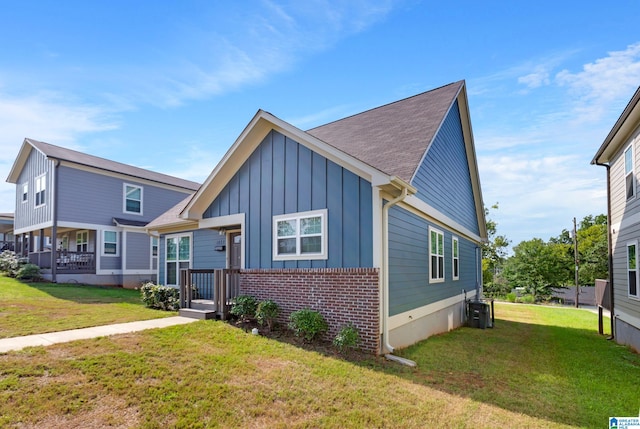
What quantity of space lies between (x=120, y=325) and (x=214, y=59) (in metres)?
7.36

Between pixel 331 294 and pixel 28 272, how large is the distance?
16.5m

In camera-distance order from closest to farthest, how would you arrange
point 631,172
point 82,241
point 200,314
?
point 200,314
point 631,172
point 82,241

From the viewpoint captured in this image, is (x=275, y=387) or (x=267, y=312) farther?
(x=267, y=312)

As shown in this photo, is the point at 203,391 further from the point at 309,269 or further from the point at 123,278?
the point at 123,278

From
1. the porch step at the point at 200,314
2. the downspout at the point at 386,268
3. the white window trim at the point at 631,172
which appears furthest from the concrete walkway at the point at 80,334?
the white window trim at the point at 631,172

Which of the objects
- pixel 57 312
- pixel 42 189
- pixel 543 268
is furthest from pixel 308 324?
pixel 543 268

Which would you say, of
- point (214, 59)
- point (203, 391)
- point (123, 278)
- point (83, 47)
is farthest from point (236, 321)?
point (123, 278)

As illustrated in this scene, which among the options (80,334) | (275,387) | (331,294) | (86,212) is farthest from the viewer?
(86,212)

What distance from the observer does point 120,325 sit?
798cm

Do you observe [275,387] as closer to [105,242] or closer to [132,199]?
[105,242]

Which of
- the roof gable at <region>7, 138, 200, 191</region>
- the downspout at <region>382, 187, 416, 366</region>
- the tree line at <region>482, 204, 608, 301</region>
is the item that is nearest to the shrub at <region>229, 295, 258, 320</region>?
the downspout at <region>382, 187, 416, 366</region>

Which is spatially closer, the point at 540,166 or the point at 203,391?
the point at 203,391

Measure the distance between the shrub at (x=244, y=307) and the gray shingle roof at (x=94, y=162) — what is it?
14.2 meters

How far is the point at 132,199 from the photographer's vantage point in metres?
21.1
